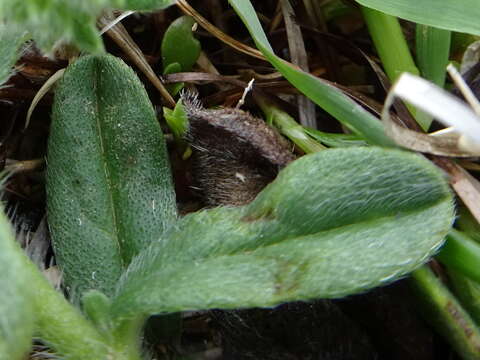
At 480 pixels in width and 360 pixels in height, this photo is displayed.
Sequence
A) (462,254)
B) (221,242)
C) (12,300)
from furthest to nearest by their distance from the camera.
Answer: (462,254) < (221,242) < (12,300)

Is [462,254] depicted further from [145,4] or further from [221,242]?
[145,4]

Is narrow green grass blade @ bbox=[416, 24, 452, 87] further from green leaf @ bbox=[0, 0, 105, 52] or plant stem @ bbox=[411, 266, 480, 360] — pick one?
green leaf @ bbox=[0, 0, 105, 52]

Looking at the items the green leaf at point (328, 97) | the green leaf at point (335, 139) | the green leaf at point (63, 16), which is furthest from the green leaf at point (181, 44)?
the green leaf at point (63, 16)

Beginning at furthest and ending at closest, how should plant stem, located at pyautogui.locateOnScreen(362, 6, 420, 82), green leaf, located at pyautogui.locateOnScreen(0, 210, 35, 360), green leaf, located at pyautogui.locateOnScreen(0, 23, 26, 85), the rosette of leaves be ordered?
plant stem, located at pyautogui.locateOnScreen(362, 6, 420, 82) < green leaf, located at pyautogui.locateOnScreen(0, 23, 26, 85) < the rosette of leaves < green leaf, located at pyautogui.locateOnScreen(0, 210, 35, 360)

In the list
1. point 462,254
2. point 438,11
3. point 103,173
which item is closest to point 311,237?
point 462,254

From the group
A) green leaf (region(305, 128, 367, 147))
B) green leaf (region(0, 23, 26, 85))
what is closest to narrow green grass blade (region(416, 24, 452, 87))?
green leaf (region(305, 128, 367, 147))

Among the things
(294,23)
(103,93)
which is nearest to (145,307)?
(103,93)
